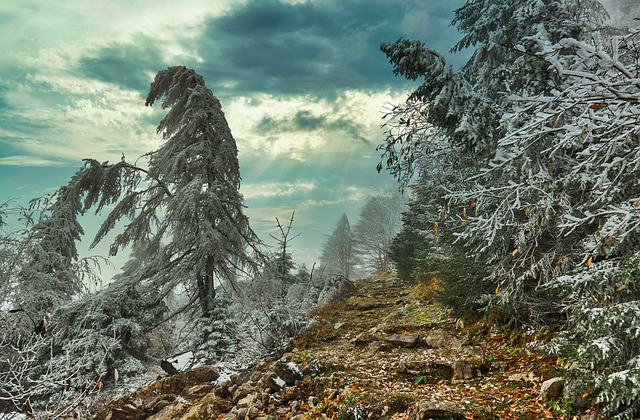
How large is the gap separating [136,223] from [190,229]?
193cm

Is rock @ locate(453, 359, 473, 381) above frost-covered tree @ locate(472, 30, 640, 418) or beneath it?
beneath

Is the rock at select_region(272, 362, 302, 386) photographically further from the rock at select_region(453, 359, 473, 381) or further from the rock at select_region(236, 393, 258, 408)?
the rock at select_region(453, 359, 473, 381)

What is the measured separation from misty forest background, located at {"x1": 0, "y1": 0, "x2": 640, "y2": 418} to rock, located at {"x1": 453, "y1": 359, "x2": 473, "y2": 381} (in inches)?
58.3

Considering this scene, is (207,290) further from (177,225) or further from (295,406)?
(295,406)

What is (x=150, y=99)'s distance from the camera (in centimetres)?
1300

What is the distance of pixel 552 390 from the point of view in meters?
5.18

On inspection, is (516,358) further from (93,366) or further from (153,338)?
(153,338)

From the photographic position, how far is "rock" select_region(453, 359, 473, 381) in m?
6.49

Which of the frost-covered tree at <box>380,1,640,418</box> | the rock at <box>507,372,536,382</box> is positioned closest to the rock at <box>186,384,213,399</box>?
the rock at <box>507,372,536,382</box>

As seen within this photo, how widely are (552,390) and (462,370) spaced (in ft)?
5.32

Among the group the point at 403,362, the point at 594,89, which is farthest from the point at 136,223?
the point at 594,89

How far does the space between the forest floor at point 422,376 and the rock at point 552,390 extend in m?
0.10

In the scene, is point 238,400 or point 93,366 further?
point 93,366

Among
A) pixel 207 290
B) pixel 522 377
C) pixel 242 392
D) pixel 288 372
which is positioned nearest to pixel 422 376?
pixel 522 377
